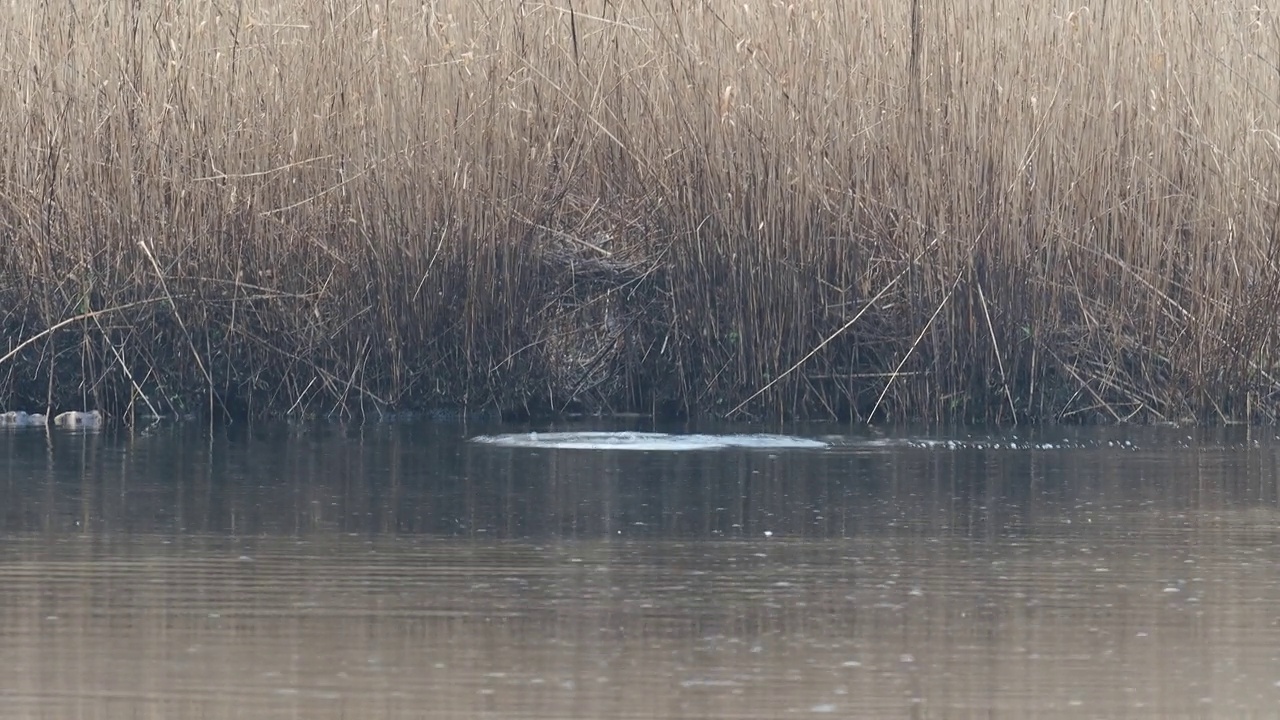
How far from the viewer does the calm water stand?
9.95 ft

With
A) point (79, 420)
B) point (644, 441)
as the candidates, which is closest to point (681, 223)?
point (644, 441)

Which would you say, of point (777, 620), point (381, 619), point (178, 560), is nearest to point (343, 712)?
point (381, 619)

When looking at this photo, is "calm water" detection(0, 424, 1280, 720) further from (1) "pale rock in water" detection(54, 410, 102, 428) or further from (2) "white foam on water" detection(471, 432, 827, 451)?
(1) "pale rock in water" detection(54, 410, 102, 428)

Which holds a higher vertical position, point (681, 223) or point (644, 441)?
point (681, 223)

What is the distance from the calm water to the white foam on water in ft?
0.38

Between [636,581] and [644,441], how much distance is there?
2447 millimetres

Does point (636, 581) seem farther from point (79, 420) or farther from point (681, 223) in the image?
point (79, 420)

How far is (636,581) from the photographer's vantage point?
401 cm

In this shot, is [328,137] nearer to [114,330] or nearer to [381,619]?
[114,330]

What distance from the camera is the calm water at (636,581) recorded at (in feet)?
9.95

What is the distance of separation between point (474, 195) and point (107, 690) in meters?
4.30

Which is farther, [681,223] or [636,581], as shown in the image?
[681,223]

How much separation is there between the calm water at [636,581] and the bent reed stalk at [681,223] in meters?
0.82

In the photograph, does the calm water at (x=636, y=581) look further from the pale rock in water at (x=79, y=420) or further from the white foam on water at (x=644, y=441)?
the pale rock in water at (x=79, y=420)
